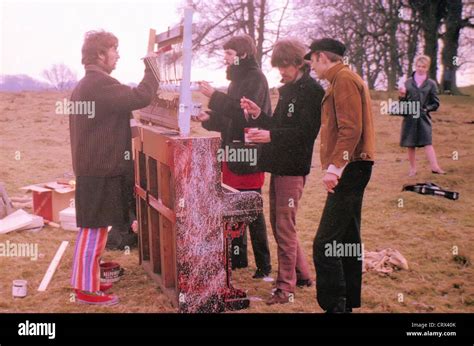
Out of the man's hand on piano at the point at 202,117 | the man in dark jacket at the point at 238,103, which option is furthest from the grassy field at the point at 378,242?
the man's hand on piano at the point at 202,117

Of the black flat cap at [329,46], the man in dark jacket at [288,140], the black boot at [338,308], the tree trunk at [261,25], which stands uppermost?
the tree trunk at [261,25]

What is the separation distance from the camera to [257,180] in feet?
13.6

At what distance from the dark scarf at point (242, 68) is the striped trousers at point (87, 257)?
1.46 metres

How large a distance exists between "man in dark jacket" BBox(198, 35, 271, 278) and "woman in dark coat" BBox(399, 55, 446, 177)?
13.8ft

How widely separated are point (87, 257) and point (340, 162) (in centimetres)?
179

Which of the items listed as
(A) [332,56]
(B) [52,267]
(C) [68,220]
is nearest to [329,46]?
(A) [332,56]

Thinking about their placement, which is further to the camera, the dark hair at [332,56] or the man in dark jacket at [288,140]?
the man in dark jacket at [288,140]

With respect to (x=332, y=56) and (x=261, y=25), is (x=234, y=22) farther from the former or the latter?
(x=332, y=56)

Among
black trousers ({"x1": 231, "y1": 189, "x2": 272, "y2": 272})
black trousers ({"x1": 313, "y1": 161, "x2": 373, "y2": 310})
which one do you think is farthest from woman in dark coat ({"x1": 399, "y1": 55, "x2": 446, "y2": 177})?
black trousers ({"x1": 313, "y1": 161, "x2": 373, "y2": 310})

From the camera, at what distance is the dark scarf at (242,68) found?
411 centimetres

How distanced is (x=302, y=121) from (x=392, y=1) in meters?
14.4

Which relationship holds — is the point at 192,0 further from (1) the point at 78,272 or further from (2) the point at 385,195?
(1) the point at 78,272

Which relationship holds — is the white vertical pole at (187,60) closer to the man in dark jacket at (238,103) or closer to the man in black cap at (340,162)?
the man in dark jacket at (238,103)
